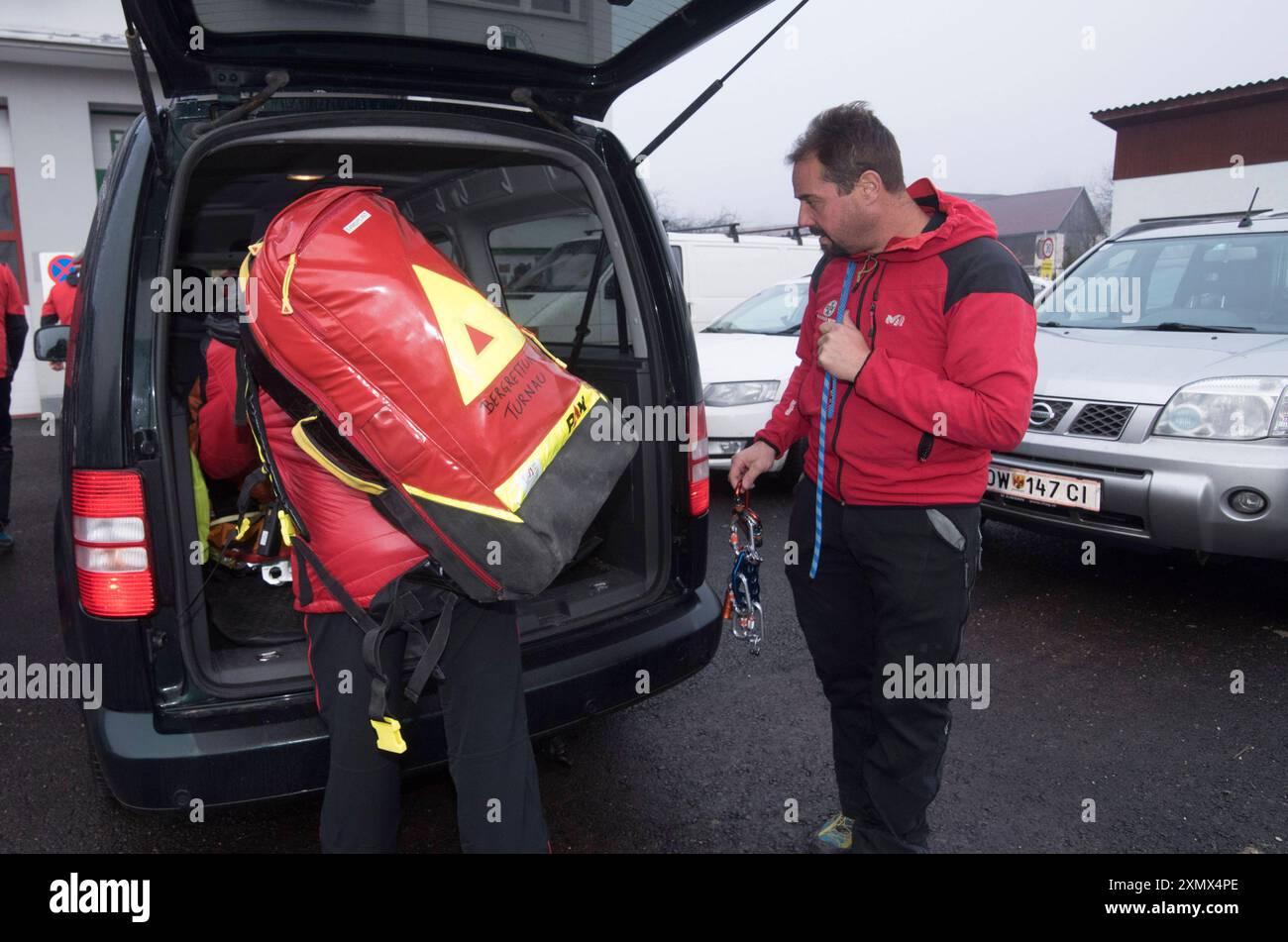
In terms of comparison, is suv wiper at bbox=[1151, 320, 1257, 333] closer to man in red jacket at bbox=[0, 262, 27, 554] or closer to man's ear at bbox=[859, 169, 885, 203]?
man's ear at bbox=[859, 169, 885, 203]

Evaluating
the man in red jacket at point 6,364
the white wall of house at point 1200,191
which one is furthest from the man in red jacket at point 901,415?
the white wall of house at point 1200,191

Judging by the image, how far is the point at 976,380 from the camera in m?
1.88

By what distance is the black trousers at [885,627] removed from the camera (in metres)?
2.04

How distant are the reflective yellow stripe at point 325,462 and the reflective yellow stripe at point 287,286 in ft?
0.64

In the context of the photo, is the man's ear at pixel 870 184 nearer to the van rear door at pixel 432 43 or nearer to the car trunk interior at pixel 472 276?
the van rear door at pixel 432 43

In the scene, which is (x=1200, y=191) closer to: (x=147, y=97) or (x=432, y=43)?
(x=432, y=43)

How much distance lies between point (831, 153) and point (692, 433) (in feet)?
3.44

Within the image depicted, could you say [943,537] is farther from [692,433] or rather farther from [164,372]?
[164,372]

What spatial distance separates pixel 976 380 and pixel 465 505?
3.54 feet

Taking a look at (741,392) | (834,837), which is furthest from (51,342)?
(741,392)

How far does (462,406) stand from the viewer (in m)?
1.46

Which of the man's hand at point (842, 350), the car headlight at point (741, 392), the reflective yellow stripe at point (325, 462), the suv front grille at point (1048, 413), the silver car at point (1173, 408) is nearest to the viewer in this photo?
the reflective yellow stripe at point (325, 462)

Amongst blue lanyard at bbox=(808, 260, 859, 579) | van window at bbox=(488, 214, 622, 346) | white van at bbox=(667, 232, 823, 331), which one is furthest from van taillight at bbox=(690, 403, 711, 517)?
white van at bbox=(667, 232, 823, 331)

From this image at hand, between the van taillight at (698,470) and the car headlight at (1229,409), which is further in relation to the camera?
the car headlight at (1229,409)
